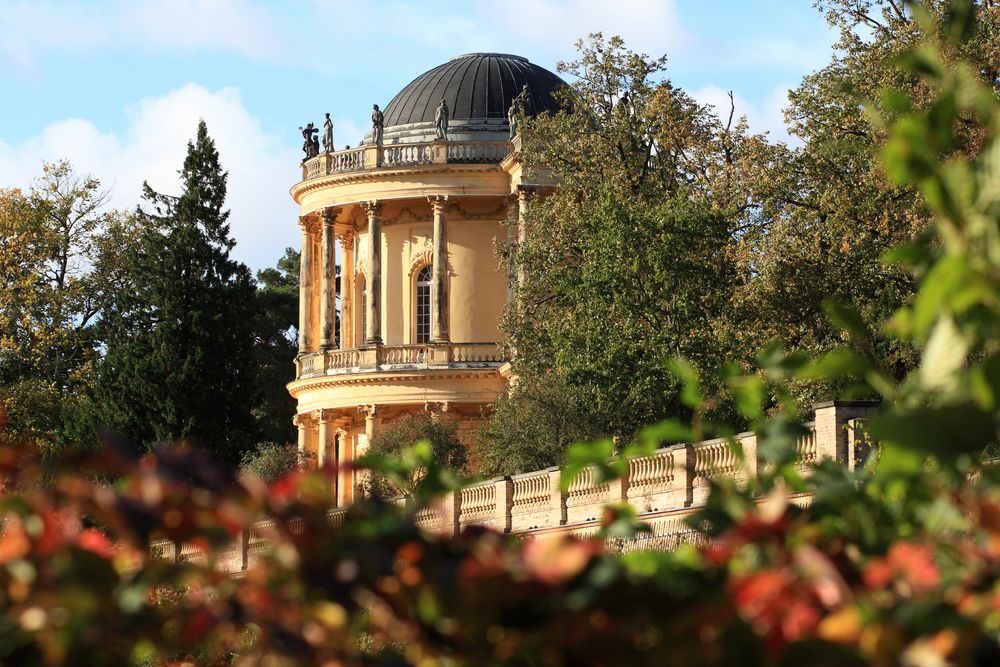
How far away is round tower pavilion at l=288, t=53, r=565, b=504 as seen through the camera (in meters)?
56.9

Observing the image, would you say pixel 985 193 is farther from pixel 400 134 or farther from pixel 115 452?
pixel 400 134

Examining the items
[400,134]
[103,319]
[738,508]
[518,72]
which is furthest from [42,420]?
[738,508]

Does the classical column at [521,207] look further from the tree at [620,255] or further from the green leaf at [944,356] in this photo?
the green leaf at [944,356]

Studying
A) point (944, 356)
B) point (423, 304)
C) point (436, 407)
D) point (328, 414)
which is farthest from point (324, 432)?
point (944, 356)

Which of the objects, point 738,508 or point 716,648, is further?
point 738,508

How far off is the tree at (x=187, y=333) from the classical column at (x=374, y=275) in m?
4.14

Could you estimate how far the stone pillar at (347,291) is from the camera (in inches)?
2482

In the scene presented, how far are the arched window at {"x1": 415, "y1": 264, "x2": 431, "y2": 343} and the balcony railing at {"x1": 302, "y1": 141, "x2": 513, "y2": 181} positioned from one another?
4.58 m

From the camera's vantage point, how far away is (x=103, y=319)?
60031 mm

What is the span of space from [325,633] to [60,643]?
1.52 ft

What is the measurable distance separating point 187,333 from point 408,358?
Answer: 7.63 meters

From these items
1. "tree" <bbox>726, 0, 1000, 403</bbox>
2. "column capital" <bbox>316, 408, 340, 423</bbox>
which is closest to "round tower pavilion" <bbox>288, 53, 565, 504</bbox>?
"column capital" <bbox>316, 408, 340, 423</bbox>

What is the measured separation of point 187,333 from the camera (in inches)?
2212

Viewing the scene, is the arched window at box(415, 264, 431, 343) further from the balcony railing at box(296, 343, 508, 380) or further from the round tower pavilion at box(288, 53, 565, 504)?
the balcony railing at box(296, 343, 508, 380)
